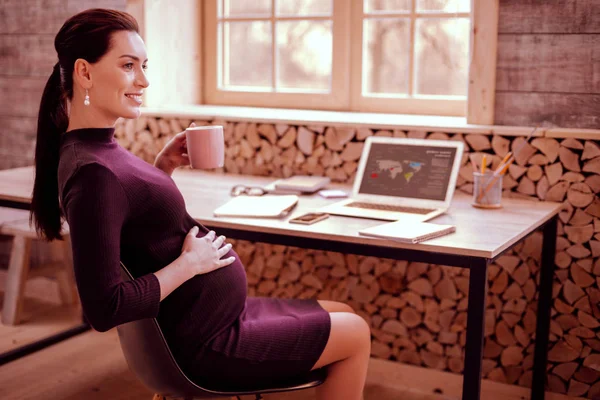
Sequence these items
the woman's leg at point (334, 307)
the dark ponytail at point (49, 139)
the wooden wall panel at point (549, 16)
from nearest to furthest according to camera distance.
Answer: the dark ponytail at point (49, 139)
the woman's leg at point (334, 307)
the wooden wall panel at point (549, 16)

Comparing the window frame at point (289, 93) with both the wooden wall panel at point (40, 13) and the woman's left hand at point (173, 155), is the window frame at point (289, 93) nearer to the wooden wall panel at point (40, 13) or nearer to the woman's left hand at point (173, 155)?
the wooden wall panel at point (40, 13)

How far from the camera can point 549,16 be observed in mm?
2469

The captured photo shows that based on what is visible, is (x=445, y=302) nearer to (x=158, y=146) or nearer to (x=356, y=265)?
(x=356, y=265)

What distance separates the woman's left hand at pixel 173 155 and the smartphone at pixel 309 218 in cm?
37

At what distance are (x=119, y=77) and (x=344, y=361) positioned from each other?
86 cm

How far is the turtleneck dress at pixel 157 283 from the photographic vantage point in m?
1.48

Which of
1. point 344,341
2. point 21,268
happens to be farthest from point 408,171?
point 21,268

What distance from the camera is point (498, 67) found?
258 cm

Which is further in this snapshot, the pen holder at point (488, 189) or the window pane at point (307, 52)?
the window pane at point (307, 52)

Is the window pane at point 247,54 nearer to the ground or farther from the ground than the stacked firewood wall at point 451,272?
farther from the ground

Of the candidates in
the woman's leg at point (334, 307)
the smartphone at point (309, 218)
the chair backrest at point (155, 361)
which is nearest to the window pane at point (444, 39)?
the smartphone at point (309, 218)

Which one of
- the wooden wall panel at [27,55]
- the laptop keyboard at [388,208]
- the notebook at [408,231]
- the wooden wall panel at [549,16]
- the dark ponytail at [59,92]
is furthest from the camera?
the wooden wall panel at [27,55]

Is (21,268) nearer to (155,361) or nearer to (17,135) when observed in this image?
(17,135)

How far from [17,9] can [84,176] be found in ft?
7.74
